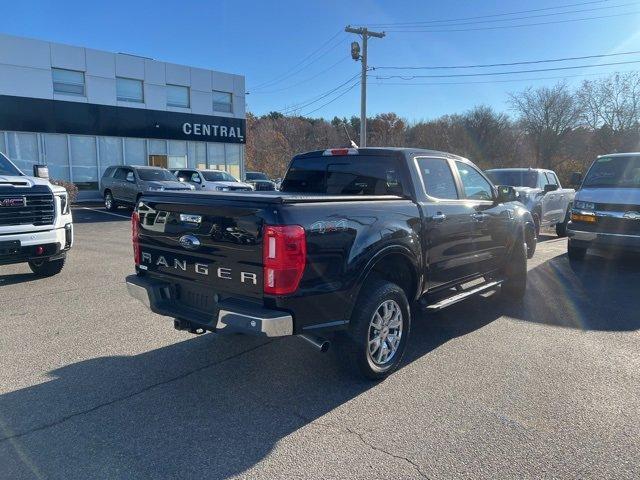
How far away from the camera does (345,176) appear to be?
17.0ft

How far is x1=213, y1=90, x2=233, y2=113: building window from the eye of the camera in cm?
2764

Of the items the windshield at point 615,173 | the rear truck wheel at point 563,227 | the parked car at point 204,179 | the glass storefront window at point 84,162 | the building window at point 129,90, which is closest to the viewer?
the windshield at point 615,173

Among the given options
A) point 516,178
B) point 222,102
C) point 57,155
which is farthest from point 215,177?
point 516,178

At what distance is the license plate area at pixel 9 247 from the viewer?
623 centimetres

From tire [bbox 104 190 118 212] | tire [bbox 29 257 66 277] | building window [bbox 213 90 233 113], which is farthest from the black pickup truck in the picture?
building window [bbox 213 90 233 113]

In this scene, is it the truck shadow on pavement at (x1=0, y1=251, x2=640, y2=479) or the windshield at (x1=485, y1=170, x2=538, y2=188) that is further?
the windshield at (x1=485, y1=170, x2=538, y2=188)

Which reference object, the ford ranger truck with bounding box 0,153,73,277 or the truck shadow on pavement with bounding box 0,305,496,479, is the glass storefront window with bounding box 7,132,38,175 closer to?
the ford ranger truck with bounding box 0,153,73,277

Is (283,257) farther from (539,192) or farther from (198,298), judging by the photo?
(539,192)

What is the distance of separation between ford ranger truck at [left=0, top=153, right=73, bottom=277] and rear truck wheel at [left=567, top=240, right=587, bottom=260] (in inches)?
345

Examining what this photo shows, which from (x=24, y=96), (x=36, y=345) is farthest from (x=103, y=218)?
(x=36, y=345)

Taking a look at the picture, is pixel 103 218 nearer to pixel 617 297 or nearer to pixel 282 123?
pixel 617 297

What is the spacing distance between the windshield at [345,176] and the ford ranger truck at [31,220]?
11.5 feet

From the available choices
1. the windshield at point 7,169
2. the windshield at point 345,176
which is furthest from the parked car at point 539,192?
the windshield at point 7,169

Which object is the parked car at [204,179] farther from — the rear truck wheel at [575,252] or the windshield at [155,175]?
the rear truck wheel at [575,252]
